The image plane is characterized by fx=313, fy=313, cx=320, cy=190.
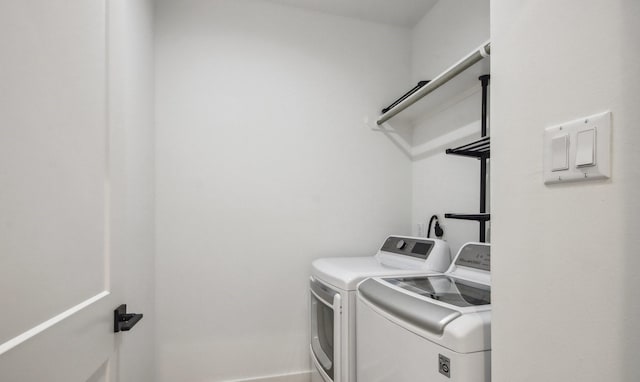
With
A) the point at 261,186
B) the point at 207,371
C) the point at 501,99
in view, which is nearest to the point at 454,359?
the point at 501,99

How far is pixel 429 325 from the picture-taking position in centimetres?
93

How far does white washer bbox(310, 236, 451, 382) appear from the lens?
1.44 metres

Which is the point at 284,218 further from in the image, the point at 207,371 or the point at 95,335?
the point at 95,335

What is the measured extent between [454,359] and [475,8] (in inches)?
71.7

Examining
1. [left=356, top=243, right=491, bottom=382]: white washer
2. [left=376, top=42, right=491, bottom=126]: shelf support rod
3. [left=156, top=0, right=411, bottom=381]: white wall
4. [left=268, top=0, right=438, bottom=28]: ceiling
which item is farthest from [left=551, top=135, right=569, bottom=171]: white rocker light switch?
[left=268, top=0, right=438, bottom=28]: ceiling

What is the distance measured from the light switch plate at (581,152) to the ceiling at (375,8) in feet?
6.21

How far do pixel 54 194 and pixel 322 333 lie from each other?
147cm

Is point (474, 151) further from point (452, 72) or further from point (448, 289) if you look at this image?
point (448, 289)

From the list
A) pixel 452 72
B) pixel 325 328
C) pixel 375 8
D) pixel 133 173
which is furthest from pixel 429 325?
pixel 375 8

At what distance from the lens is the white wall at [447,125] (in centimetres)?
177

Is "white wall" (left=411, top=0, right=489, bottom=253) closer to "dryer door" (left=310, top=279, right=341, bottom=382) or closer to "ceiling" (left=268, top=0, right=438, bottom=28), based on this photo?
"ceiling" (left=268, top=0, right=438, bottom=28)

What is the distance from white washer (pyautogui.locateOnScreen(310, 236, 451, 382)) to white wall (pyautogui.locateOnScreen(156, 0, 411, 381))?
0.26 meters

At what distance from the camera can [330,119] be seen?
7.29ft

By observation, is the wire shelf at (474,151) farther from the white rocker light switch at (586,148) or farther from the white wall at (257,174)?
the white rocker light switch at (586,148)
